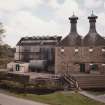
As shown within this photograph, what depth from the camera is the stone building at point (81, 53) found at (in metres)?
58.6

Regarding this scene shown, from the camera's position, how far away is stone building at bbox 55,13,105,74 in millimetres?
58594

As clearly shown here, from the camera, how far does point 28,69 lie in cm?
6500

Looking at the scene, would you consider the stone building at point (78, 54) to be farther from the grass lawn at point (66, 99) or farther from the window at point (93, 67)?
the grass lawn at point (66, 99)

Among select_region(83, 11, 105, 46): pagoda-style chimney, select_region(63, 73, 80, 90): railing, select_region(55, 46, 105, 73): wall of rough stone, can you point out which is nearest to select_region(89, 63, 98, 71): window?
select_region(55, 46, 105, 73): wall of rough stone

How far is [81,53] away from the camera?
59562 millimetres

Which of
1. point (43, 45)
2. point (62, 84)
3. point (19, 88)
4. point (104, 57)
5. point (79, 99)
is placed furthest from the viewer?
point (43, 45)

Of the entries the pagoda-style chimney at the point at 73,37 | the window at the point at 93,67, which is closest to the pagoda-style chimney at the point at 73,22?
the pagoda-style chimney at the point at 73,37

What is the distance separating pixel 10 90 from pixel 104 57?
25017 mm

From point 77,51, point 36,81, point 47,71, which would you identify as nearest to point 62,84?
point 36,81

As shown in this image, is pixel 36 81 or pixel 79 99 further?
pixel 36 81

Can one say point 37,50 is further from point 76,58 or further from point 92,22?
point 92,22

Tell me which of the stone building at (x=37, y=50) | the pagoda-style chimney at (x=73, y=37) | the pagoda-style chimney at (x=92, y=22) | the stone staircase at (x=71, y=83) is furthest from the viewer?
the stone building at (x=37, y=50)

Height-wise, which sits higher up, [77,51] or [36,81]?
[77,51]

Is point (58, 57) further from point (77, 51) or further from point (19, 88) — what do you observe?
point (19, 88)
